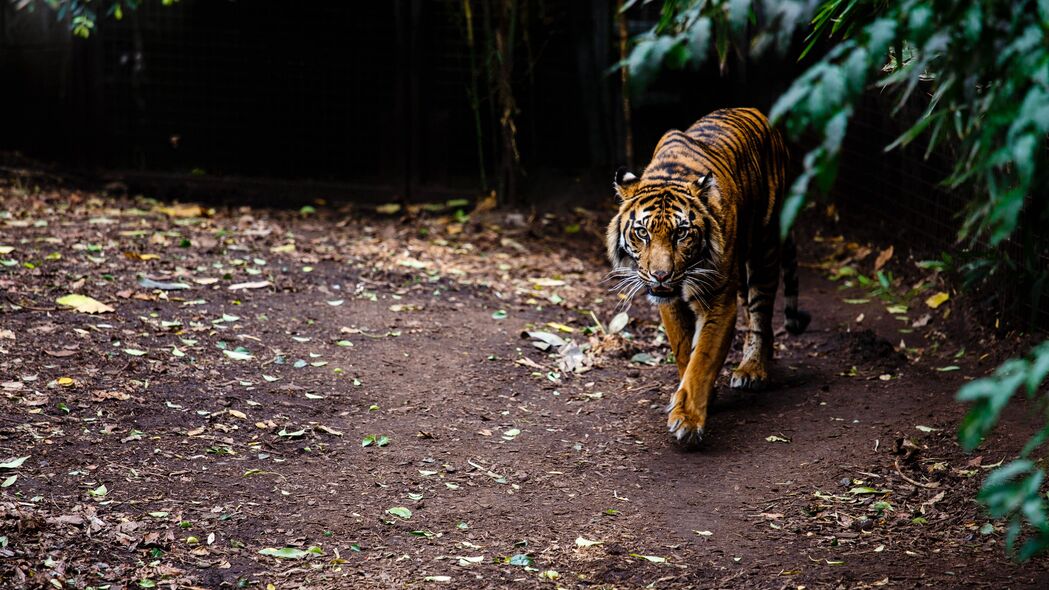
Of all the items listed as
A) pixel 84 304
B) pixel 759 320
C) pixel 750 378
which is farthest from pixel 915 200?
pixel 84 304

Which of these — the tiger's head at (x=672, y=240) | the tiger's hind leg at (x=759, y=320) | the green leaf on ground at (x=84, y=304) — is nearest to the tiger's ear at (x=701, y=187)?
the tiger's head at (x=672, y=240)

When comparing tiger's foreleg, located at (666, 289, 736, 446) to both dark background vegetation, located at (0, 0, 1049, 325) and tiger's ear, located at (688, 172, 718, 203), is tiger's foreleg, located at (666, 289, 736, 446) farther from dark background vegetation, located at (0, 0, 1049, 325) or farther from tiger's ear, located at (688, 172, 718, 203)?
dark background vegetation, located at (0, 0, 1049, 325)

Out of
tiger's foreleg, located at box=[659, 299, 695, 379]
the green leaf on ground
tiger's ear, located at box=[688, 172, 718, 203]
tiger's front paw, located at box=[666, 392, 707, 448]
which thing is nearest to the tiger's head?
tiger's ear, located at box=[688, 172, 718, 203]

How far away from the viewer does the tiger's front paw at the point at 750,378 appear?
5.13 metres

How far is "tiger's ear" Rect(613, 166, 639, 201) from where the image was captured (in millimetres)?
4770

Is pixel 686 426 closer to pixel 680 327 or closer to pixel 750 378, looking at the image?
pixel 680 327

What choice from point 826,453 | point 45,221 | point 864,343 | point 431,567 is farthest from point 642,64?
point 45,221

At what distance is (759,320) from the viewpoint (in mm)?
5238

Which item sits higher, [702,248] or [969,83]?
[969,83]

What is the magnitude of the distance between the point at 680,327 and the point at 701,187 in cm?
63

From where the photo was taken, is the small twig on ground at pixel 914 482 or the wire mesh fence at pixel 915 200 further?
the wire mesh fence at pixel 915 200

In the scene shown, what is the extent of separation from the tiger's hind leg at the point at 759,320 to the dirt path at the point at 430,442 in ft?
0.50

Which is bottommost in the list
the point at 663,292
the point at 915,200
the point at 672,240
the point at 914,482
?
the point at 914,482

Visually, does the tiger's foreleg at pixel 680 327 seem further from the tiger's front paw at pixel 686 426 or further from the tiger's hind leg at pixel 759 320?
the tiger's hind leg at pixel 759 320
